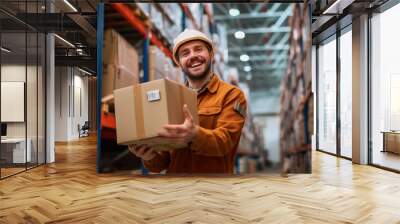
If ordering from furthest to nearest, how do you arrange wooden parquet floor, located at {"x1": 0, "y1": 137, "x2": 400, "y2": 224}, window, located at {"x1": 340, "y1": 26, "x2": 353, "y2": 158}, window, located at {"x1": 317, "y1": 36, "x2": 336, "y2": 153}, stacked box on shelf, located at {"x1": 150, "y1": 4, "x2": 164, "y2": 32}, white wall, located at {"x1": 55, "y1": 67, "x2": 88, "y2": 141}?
white wall, located at {"x1": 55, "y1": 67, "x2": 88, "y2": 141}, window, located at {"x1": 317, "y1": 36, "x2": 336, "y2": 153}, window, located at {"x1": 340, "y1": 26, "x2": 353, "y2": 158}, wooden parquet floor, located at {"x1": 0, "y1": 137, "x2": 400, "y2": 224}, stacked box on shelf, located at {"x1": 150, "y1": 4, "x2": 164, "y2": 32}

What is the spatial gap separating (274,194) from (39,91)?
4.52 m

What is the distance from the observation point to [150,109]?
8.09 ft

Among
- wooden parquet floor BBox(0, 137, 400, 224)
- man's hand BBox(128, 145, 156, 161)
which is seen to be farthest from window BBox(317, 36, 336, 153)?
man's hand BBox(128, 145, 156, 161)

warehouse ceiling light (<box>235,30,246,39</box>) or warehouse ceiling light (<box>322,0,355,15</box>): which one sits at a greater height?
warehouse ceiling light (<box>322,0,355,15</box>)

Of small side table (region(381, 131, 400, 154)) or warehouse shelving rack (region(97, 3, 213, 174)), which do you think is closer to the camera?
→ warehouse shelving rack (region(97, 3, 213, 174))

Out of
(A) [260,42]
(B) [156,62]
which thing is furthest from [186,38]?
(A) [260,42]

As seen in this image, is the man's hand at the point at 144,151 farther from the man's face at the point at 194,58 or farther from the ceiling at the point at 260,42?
the ceiling at the point at 260,42

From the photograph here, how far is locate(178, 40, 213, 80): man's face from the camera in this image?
259 cm

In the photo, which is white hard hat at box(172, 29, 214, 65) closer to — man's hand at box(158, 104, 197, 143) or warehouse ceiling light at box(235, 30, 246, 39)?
man's hand at box(158, 104, 197, 143)

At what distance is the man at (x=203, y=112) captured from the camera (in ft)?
8.52

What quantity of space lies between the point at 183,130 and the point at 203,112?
0.95 ft

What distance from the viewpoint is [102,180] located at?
16.9ft

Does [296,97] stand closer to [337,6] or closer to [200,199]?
[200,199]

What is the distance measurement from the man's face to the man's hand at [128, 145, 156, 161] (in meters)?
0.56
